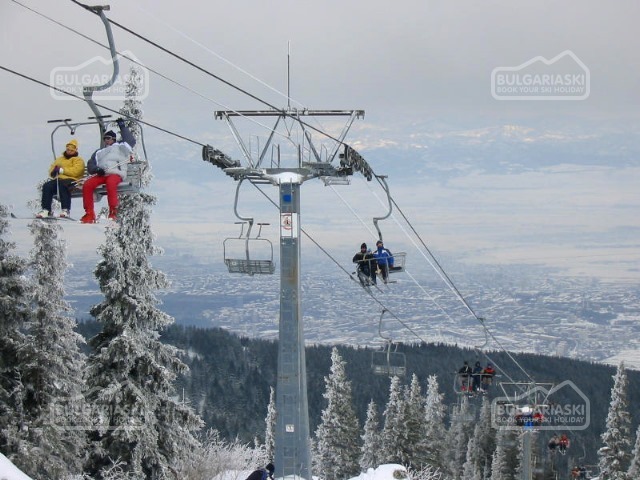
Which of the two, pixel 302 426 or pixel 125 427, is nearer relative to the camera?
pixel 302 426

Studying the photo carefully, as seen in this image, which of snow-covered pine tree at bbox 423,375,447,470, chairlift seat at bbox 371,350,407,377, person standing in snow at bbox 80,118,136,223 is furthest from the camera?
snow-covered pine tree at bbox 423,375,447,470

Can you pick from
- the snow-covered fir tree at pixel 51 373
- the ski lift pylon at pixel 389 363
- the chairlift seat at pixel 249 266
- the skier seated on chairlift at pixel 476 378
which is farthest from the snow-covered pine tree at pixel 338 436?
the chairlift seat at pixel 249 266

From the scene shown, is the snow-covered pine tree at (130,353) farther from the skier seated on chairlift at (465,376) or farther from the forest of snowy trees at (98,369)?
the skier seated on chairlift at (465,376)

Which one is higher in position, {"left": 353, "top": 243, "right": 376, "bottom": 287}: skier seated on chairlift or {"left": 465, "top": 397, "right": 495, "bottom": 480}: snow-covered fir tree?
{"left": 353, "top": 243, "right": 376, "bottom": 287}: skier seated on chairlift

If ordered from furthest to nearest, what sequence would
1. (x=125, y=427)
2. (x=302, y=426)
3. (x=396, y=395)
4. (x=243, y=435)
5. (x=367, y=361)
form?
1. (x=367, y=361)
2. (x=243, y=435)
3. (x=396, y=395)
4. (x=125, y=427)
5. (x=302, y=426)

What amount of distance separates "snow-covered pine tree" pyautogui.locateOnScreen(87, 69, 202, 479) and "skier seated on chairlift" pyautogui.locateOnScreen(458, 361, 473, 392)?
11860mm

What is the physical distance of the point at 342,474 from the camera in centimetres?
5253

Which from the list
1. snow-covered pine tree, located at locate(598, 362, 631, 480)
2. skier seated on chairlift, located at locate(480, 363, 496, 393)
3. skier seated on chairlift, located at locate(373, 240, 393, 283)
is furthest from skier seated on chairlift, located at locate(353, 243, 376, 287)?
snow-covered pine tree, located at locate(598, 362, 631, 480)

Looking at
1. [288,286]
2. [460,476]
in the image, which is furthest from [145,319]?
[460,476]

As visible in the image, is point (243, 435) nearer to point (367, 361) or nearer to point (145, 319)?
point (367, 361)

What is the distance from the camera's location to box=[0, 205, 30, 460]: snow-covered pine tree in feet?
91.7

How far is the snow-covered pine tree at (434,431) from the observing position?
51.6 meters

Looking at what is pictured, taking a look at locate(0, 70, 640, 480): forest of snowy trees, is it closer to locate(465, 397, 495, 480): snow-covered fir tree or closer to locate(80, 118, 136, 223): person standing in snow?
locate(80, 118, 136, 223): person standing in snow

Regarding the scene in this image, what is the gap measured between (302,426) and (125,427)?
6.45 m
